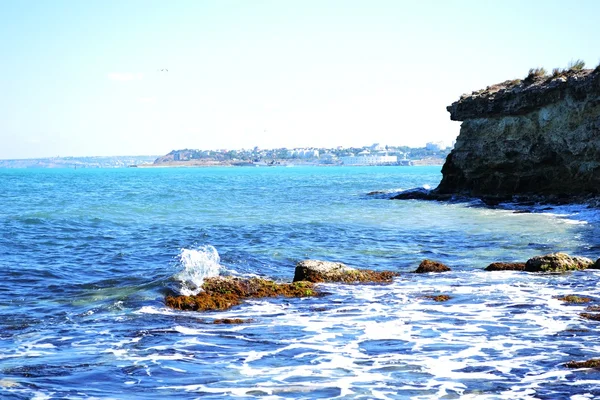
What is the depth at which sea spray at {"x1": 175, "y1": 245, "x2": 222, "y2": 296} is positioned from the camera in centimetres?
1473

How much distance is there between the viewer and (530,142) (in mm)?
40750

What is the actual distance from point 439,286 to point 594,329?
444 centimetres

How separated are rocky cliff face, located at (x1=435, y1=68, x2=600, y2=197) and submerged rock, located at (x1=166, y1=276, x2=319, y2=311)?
2625cm

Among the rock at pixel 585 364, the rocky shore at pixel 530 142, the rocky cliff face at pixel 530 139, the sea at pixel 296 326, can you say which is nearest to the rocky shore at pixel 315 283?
the sea at pixel 296 326

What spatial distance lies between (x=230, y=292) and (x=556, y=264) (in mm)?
7782

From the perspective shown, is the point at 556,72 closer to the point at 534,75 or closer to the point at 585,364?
the point at 534,75

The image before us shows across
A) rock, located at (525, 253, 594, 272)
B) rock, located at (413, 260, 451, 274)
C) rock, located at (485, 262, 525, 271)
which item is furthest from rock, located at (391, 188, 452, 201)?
rock, located at (413, 260, 451, 274)

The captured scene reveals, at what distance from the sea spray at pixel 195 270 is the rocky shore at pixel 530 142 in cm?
2353

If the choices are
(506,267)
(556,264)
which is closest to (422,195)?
(506,267)

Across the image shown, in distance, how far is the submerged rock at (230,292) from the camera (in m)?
13.2

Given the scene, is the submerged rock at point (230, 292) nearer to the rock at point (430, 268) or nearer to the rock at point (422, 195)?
the rock at point (430, 268)

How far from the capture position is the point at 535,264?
1678cm

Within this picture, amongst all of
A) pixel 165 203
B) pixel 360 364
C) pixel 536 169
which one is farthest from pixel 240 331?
pixel 165 203

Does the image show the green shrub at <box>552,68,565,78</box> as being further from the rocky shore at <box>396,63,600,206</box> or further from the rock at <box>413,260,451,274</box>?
the rock at <box>413,260,451,274</box>
